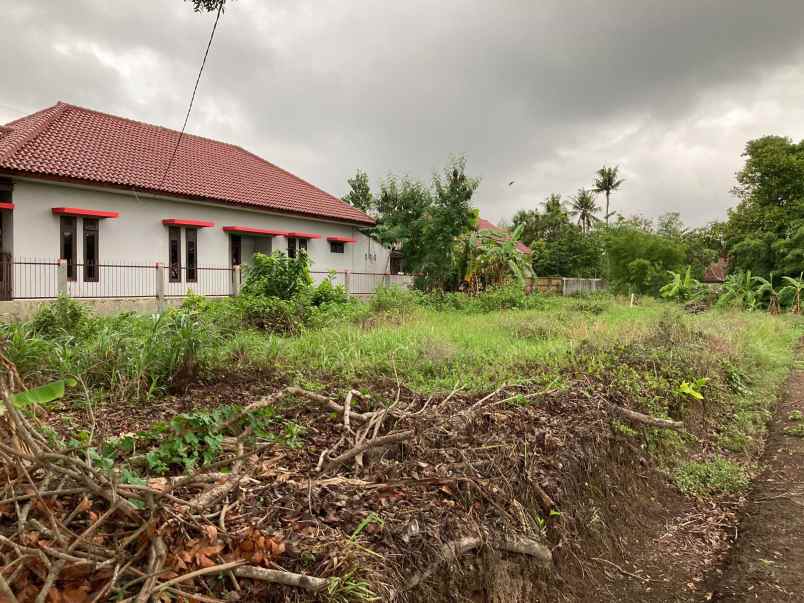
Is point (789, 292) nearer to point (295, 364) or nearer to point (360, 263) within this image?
point (360, 263)

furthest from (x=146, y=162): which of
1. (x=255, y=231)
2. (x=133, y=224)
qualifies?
(x=255, y=231)

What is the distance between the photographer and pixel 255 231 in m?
18.1

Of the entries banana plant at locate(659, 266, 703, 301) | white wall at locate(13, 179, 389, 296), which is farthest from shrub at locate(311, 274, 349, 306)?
banana plant at locate(659, 266, 703, 301)

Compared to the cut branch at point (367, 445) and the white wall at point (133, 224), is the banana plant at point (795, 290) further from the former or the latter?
the cut branch at point (367, 445)

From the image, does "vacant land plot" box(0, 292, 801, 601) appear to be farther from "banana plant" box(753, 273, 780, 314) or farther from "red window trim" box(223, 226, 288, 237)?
"banana plant" box(753, 273, 780, 314)

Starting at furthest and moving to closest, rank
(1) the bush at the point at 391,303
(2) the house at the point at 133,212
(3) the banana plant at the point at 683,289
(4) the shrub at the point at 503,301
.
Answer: (3) the banana plant at the point at 683,289 < (4) the shrub at the point at 503,301 < (2) the house at the point at 133,212 < (1) the bush at the point at 391,303

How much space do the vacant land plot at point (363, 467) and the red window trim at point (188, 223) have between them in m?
8.89

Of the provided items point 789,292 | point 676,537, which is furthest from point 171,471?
point 789,292

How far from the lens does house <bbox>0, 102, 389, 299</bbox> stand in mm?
13055

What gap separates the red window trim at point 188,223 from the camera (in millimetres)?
15805

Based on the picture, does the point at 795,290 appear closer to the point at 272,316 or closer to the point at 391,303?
the point at 391,303

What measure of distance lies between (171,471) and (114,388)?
2.16 m

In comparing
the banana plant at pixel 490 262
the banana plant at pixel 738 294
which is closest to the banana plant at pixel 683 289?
the banana plant at pixel 738 294

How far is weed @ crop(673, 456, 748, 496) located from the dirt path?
155 millimetres
